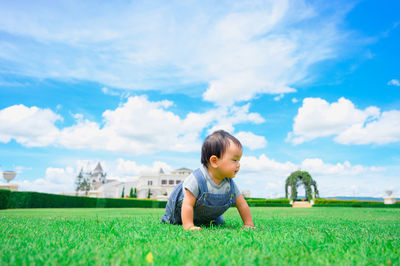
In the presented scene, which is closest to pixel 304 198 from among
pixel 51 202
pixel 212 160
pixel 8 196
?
pixel 51 202

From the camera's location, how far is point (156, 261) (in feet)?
4.19

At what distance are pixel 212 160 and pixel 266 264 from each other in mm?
1597

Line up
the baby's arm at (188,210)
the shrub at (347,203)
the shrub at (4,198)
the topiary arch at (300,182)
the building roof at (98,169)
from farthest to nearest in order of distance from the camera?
the building roof at (98,169), the topiary arch at (300,182), the shrub at (347,203), the shrub at (4,198), the baby's arm at (188,210)

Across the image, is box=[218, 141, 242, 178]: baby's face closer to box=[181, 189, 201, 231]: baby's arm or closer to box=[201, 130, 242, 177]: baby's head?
box=[201, 130, 242, 177]: baby's head

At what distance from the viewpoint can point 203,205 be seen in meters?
2.87

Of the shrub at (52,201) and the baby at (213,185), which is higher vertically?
the baby at (213,185)

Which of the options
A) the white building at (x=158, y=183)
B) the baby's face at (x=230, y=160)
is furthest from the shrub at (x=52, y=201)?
the white building at (x=158, y=183)

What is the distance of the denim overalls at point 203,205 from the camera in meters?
2.84

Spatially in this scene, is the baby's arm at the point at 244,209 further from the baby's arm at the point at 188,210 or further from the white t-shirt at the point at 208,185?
the baby's arm at the point at 188,210

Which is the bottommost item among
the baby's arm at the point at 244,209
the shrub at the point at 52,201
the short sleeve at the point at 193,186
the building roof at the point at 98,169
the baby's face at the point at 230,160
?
the shrub at the point at 52,201

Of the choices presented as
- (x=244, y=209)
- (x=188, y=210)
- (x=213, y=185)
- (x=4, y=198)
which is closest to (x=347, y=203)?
(x=4, y=198)

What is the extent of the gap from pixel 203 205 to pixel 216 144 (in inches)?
26.3

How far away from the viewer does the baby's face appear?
9.09 ft

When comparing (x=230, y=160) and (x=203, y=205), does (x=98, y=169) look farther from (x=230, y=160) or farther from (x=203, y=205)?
(x=230, y=160)
